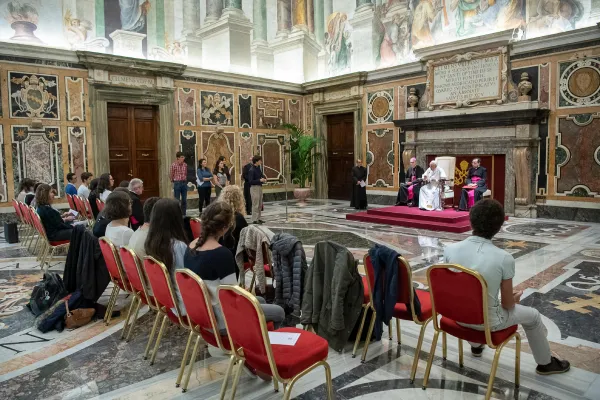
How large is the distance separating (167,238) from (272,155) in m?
11.1

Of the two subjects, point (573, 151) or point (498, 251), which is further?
point (573, 151)

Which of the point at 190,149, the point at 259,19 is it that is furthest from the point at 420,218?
the point at 259,19

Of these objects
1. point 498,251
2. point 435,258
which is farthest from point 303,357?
point 435,258

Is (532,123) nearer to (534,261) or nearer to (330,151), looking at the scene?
(534,261)

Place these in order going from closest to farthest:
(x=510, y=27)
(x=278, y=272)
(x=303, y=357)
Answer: (x=303, y=357)
(x=278, y=272)
(x=510, y=27)

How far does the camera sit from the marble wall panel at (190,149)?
1200 cm

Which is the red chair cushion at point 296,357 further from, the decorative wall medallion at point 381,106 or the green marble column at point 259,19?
the green marble column at point 259,19

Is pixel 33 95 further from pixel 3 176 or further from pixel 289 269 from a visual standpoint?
pixel 289 269

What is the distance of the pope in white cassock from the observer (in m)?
9.91

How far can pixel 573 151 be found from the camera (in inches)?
369

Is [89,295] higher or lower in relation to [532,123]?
lower

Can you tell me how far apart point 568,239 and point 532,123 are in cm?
327

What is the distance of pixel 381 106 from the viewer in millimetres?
12742

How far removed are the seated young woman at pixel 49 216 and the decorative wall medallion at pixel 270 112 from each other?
8.28 meters
